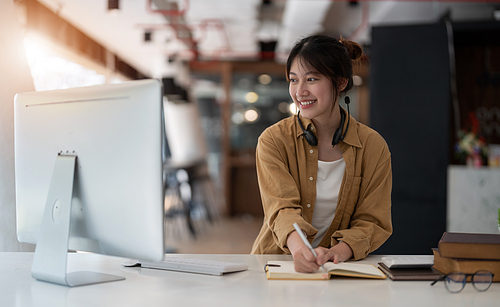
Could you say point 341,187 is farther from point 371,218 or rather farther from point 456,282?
point 456,282

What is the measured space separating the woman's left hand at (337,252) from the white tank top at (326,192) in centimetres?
23

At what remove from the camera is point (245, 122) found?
866cm

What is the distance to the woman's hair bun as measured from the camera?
1.75 meters

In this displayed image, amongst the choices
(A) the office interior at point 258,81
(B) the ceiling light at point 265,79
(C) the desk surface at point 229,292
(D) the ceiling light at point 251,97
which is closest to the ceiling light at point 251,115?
(A) the office interior at point 258,81

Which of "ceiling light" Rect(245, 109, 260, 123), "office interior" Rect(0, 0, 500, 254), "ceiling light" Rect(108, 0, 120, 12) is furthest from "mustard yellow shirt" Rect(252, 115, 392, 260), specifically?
"ceiling light" Rect(245, 109, 260, 123)

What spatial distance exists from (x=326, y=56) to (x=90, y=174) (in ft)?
3.05

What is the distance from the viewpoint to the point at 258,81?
28.7 feet

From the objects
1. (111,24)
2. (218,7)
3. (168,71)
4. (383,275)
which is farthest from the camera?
(168,71)

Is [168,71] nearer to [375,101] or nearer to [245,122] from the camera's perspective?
[245,122]

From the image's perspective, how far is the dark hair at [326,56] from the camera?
1.61 m

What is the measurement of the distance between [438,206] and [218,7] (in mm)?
3577

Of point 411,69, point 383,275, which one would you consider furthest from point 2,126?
point 411,69

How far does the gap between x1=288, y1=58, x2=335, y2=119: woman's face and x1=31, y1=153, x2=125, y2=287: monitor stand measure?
85cm

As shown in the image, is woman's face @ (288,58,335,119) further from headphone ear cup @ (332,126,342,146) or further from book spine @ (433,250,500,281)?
book spine @ (433,250,500,281)
